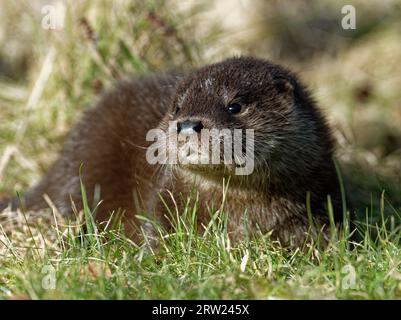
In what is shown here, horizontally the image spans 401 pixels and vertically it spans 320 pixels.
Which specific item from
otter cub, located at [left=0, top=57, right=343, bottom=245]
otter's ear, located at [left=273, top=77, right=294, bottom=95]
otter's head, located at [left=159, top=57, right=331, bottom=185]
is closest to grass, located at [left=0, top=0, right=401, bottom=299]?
otter cub, located at [left=0, top=57, right=343, bottom=245]

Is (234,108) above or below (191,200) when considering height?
above

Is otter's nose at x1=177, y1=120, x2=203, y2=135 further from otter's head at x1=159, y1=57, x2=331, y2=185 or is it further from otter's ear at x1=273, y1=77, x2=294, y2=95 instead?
otter's ear at x1=273, y1=77, x2=294, y2=95

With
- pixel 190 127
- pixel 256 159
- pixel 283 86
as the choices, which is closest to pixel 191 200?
pixel 256 159

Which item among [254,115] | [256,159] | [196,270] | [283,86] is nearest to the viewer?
[196,270]

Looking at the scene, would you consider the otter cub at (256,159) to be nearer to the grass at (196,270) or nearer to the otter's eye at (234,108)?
the otter's eye at (234,108)

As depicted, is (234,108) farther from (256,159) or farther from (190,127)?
(190,127)
